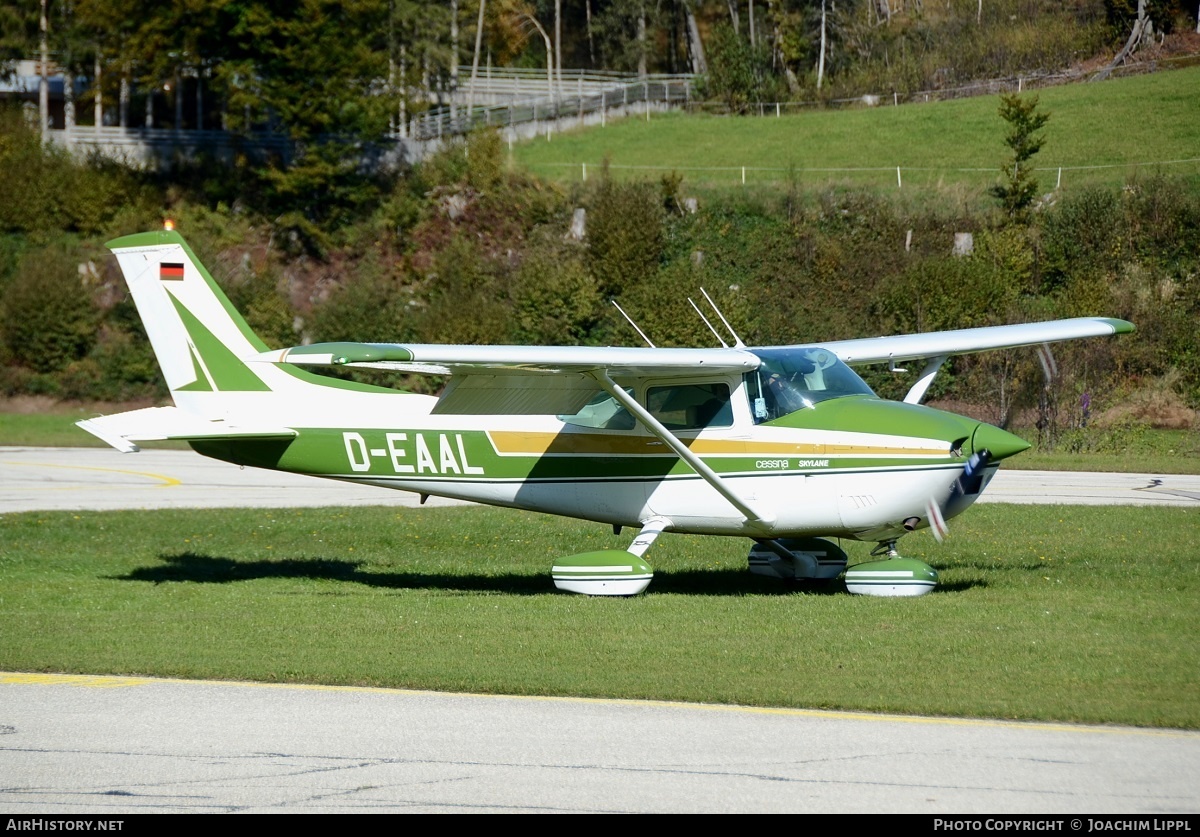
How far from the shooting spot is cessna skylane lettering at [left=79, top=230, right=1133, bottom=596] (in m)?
11.9

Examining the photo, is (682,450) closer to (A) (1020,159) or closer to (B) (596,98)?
(A) (1020,159)

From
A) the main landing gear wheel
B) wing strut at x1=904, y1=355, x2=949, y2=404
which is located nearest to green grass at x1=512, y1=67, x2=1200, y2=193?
wing strut at x1=904, y1=355, x2=949, y2=404

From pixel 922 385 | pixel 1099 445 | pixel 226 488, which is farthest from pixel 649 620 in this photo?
pixel 1099 445

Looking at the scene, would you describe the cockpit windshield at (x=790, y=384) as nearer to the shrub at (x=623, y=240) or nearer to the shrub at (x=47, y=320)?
the shrub at (x=623, y=240)

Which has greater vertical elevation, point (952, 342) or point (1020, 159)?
point (1020, 159)

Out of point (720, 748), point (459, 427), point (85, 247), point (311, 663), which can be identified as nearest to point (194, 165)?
point (85, 247)

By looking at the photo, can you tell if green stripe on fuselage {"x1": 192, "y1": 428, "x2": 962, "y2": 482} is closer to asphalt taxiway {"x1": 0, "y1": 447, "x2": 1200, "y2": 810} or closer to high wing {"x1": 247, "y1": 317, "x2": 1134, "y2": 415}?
high wing {"x1": 247, "y1": 317, "x2": 1134, "y2": 415}

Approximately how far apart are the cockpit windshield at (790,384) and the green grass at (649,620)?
5.94 feet

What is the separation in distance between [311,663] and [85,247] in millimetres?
40278

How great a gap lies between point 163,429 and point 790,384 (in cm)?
624

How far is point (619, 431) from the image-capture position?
13.1 m

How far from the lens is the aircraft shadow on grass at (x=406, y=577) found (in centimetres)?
1350

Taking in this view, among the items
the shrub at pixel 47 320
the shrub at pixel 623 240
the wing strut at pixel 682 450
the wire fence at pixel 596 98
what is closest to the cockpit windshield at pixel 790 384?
the wing strut at pixel 682 450
